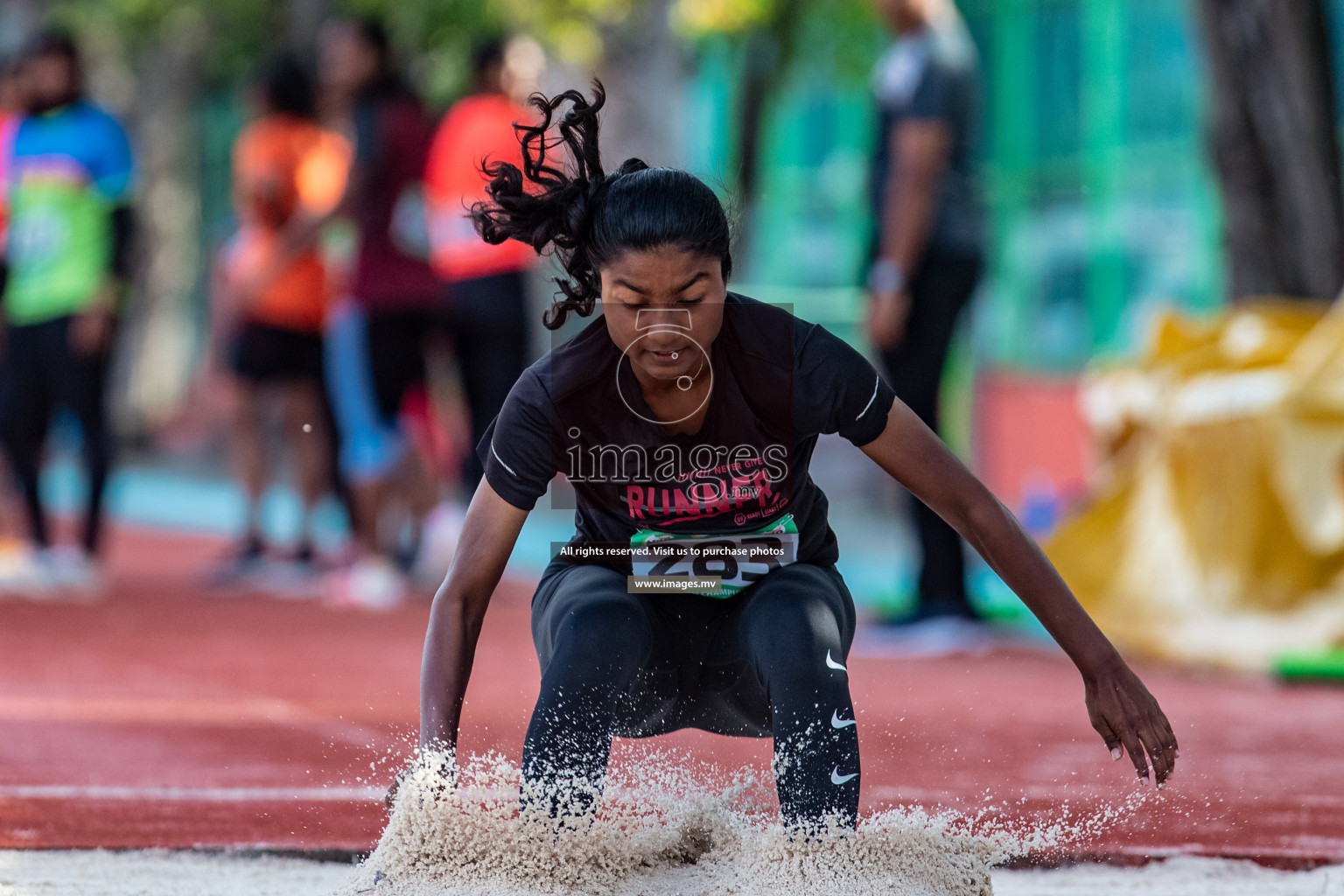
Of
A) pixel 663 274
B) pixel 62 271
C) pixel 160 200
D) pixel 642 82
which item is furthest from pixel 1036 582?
pixel 160 200

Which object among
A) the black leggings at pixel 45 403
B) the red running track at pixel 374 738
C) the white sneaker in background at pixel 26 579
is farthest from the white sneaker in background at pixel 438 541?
the white sneaker in background at pixel 26 579

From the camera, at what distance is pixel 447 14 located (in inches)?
639

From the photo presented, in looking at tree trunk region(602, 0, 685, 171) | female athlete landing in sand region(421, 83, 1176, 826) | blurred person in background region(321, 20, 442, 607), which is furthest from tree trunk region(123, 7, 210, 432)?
female athlete landing in sand region(421, 83, 1176, 826)

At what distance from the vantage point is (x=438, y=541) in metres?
7.77

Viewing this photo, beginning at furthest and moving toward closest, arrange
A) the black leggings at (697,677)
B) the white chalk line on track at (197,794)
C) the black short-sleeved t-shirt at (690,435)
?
1. the white chalk line on track at (197,794)
2. the black short-sleeved t-shirt at (690,435)
3. the black leggings at (697,677)

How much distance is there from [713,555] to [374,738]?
1750mm

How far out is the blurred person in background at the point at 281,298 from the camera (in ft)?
27.3

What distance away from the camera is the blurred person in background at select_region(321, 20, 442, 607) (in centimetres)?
751

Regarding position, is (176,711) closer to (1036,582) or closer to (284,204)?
(1036,582)

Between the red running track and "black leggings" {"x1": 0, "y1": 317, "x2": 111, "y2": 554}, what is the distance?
683 millimetres

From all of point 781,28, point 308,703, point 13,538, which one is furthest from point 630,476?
point 781,28

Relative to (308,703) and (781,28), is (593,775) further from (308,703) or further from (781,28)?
(781,28)

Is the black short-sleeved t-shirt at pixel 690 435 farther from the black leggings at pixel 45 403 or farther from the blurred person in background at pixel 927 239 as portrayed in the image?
the black leggings at pixel 45 403

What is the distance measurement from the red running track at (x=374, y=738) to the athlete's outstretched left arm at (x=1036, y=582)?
0.71m
